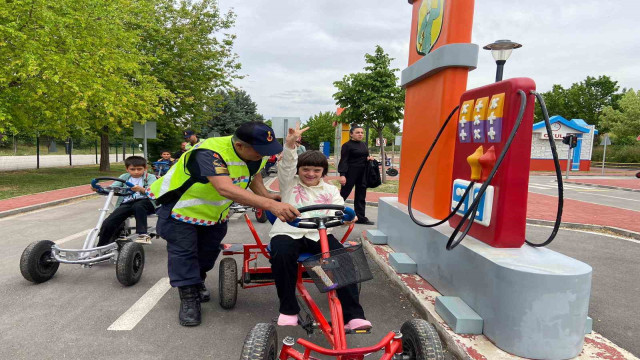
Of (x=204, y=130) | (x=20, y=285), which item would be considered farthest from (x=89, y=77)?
(x=204, y=130)

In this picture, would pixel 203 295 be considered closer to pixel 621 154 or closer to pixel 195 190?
pixel 195 190

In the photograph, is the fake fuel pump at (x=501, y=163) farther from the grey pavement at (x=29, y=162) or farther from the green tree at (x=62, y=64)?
the grey pavement at (x=29, y=162)

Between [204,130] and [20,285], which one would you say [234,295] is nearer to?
[20,285]

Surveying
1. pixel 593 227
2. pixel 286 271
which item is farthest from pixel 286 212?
pixel 593 227

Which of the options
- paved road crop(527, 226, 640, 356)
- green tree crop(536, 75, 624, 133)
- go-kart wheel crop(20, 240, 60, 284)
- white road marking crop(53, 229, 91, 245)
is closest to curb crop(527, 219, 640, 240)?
paved road crop(527, 226, 640, 356)

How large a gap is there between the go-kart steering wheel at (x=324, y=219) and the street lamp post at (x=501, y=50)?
7.66 ft

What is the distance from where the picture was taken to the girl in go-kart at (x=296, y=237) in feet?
8.22

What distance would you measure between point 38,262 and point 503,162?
446 cm

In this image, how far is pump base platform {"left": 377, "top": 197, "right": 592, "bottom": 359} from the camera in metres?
2.40

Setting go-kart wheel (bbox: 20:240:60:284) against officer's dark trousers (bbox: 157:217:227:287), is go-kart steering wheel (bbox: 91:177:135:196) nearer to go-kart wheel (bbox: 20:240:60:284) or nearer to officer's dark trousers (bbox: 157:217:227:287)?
go-kart wheel (bbox: 20:240:60:284)

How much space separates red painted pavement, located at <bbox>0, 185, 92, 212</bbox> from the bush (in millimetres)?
45843

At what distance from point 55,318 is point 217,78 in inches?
803

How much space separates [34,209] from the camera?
8688 millimetres

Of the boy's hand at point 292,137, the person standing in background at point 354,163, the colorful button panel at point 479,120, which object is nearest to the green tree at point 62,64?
the person standing in background at point 354,163
